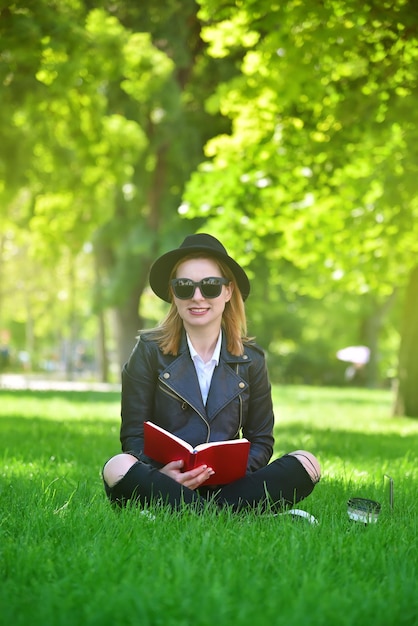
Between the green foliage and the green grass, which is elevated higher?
the green foliage

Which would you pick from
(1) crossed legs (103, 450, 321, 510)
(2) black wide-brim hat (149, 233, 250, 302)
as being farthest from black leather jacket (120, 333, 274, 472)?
(2) black wide-brim hat (149, 233, 250, 302)

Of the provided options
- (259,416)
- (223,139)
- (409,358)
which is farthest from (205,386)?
(409,358)

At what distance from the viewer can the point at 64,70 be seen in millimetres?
11367

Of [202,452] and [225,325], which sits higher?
[225,325]

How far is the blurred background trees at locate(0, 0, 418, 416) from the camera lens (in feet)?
31.2

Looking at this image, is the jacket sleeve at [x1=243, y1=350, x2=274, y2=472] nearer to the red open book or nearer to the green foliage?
the red open book

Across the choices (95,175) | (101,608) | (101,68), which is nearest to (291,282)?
(95,175)

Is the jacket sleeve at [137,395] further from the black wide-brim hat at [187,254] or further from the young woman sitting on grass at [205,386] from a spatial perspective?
the black wide-brim hat at [187,254]

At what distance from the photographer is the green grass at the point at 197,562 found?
2736 mm

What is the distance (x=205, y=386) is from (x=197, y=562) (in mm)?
1863

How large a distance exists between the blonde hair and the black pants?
78 cm

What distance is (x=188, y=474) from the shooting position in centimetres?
445

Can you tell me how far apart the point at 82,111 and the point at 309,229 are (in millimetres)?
4514

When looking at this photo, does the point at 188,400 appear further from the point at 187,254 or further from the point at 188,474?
the point at 187,254
